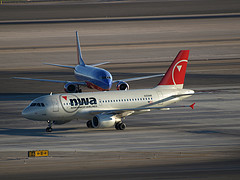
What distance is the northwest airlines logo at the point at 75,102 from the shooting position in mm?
56719

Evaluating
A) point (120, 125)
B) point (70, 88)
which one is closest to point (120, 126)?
point (120, 125)

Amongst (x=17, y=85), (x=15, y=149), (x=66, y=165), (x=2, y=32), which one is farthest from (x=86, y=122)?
(x=2, y=32)

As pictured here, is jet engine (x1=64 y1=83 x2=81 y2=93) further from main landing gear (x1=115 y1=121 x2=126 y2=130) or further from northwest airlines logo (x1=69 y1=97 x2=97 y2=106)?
main landing gear (x1=115 y1=121 x2=126 y2=130)

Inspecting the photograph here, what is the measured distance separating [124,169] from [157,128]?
16845mm

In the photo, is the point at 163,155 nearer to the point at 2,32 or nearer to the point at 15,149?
the point at 15,149

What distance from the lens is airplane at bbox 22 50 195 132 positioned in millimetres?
56375

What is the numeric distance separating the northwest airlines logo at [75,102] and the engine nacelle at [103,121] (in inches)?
69.3

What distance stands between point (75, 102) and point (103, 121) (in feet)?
11.1

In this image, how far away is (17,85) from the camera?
3588 inches

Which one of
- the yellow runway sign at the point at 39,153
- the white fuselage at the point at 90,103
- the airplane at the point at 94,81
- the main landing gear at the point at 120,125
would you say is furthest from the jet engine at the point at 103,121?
the airplane at the point at 94,81

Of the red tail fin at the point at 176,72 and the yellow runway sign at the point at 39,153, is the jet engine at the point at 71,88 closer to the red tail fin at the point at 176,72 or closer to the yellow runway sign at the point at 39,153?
the red tail fin at the point at 176,72

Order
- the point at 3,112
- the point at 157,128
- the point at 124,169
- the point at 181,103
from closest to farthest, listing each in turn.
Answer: the point at 124,169 → the point at 157,128 → the point at 3,112 → the point at 181,103

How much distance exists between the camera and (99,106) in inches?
2295

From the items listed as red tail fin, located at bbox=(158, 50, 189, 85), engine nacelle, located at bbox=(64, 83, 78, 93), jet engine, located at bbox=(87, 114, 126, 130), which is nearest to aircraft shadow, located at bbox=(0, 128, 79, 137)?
jet engine, located at bbox=(87, 114, 126, 130)
